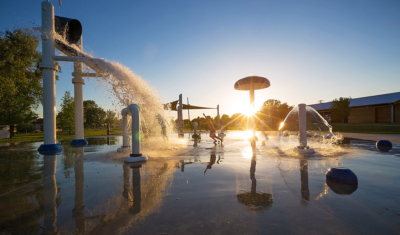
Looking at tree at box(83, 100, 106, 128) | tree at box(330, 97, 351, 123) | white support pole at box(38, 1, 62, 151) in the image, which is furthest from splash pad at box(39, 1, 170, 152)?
tree at box(83, 100, 106, 128)

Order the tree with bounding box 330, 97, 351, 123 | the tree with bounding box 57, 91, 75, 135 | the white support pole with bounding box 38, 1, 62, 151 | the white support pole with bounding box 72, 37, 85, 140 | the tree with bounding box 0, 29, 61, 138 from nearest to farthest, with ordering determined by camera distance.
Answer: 1. the white support pole with bounding box 38, 1, 62, 151
2. the white support pole with bounding box 72, 37, 85, 140
3. the tree with bounding box 0, 29, 61, 138
4. the tree with bounding box 57, 91, 75, 135
5. the tree with bounding box 330, 97, 351, 123

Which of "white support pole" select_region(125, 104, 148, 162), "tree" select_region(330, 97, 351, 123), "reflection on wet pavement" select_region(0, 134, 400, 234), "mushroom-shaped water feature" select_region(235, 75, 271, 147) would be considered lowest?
"reflection on wet pavement" select_region(0, 134, 400, 234)

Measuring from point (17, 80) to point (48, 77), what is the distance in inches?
637

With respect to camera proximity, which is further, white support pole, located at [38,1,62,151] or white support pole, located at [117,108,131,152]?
white support pole, located at [38,1,62,151]

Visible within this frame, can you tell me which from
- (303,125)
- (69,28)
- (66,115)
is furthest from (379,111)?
(66,115)

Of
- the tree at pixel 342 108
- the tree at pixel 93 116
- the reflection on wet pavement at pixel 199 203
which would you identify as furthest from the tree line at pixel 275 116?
the tree at pixel 93 116

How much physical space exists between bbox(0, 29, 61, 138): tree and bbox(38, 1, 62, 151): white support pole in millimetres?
10708

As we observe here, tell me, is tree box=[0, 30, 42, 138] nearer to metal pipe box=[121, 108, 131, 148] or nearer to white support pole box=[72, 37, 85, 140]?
white support pole box=[72, 37, 85, 140]

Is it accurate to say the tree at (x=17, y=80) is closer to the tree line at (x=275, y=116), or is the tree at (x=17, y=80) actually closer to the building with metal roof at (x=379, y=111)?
the tree line at (x=275, y=116)

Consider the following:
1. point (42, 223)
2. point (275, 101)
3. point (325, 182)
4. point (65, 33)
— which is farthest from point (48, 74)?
point (275, 101)

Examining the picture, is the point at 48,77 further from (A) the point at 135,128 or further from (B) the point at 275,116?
(B) the point at 275,116

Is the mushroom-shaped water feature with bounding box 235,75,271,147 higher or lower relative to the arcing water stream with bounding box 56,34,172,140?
higher

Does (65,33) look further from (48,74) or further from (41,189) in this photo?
(41,189)

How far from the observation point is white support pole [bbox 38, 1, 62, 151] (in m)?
9.21
